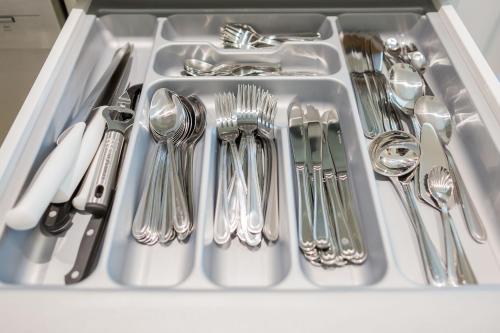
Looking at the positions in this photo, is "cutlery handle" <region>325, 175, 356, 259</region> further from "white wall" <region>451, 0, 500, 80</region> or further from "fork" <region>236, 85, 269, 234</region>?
"white wall" <region>451, 0, 500, 80</region>

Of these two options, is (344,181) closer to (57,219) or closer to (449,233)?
(449,233)

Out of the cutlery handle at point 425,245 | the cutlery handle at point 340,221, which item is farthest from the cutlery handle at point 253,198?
the cutlery handle at point 425,245

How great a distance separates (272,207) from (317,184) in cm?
8

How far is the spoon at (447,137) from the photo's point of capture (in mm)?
484

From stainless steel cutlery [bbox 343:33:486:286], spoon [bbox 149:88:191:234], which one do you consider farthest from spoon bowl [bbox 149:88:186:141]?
stainless steel cutlery [bbox 343:33:486:286]

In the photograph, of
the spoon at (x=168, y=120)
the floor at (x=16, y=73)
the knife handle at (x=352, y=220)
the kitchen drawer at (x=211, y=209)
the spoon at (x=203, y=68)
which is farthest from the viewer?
the floor at (x=16, y=73)

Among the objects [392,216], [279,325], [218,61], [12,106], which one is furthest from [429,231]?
[12,106]

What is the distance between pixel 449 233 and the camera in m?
0.47

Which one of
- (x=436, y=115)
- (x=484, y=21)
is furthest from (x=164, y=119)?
(x=484, y=21)

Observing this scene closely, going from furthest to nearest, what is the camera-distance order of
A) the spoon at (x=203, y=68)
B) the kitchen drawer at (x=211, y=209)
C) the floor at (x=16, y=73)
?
the floor at (x=16, y=73), the spoon at (x=203, y=68), the kitchen drawer at (x=211, y=209)

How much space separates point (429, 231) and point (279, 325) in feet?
0.89

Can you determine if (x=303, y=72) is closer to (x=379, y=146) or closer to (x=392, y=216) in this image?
(x=379, y=146)

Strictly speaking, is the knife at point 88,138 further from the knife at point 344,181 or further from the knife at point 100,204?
the knife at point 344,181

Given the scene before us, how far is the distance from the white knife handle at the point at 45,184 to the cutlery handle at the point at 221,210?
8.2 inches
